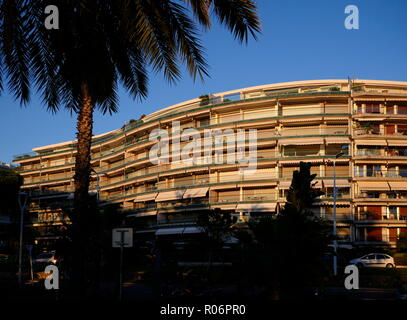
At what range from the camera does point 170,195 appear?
2586 inches

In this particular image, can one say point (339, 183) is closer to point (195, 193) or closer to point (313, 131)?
point (313, 131)

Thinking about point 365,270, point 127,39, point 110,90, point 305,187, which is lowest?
point 365,270

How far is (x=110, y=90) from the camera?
16688 mm

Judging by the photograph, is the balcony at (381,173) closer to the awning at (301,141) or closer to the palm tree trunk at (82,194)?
the awning at (301,141)

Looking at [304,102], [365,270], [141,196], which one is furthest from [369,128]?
[141,196]

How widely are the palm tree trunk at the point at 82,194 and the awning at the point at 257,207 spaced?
1753 inches

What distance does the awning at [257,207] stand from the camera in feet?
193

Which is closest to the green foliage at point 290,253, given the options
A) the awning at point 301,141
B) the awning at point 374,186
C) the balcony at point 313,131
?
the awning at point 301,141

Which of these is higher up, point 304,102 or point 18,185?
point 304,102

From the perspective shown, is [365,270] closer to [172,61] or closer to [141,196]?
[172,61]

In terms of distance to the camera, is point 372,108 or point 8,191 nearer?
point 372,108

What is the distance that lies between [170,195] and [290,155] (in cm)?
1597
